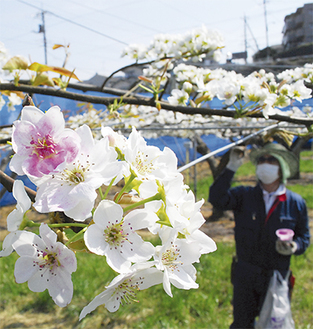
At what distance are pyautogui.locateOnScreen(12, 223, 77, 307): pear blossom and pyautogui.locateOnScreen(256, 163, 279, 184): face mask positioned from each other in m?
2.17

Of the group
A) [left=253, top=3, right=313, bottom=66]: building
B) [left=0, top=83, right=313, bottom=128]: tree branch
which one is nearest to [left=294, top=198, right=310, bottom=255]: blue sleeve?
[left=0, top=83, right=313, bottom=128]: tree branch

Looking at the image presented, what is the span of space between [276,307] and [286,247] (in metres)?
0.39

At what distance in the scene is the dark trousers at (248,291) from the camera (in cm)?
214

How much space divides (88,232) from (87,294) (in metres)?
2.75

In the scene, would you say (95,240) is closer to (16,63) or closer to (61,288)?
(61,288)

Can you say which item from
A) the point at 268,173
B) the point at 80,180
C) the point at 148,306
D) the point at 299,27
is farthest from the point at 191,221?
the point at 299,27

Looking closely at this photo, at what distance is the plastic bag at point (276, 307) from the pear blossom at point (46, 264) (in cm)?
199

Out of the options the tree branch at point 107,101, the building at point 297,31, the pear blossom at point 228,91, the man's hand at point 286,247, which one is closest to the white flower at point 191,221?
the tree branch at point 107,101

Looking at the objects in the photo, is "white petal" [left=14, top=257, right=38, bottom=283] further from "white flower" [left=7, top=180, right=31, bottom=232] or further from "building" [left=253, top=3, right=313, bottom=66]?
"building" [left=253, top=3, right=313, bottom=66]

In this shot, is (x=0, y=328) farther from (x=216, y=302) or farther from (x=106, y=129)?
(x=106, y=129)

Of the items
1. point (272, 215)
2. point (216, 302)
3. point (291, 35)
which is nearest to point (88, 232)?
point (272, 215)

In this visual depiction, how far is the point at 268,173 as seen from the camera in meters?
2.35

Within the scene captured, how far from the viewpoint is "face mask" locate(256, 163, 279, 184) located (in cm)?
234

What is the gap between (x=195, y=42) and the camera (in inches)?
64.4
